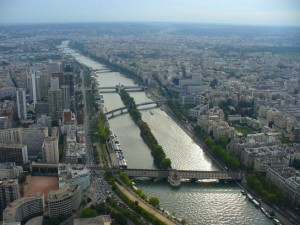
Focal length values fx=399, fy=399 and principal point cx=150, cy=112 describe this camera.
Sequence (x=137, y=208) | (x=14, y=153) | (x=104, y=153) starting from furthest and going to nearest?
1. (x=104, y=153)
2. (x=14, y=153)
3. (x=137, y=208)

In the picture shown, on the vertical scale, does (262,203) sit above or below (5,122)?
below

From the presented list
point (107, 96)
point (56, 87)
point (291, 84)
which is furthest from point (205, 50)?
point (56, 87)

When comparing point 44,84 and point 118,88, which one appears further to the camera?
point 118,88

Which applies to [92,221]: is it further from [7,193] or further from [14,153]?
[14,153]

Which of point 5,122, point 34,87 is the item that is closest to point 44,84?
point 34,87

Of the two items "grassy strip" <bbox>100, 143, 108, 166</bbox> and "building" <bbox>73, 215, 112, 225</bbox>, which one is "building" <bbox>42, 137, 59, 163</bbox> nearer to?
"grassy strip" <bbox>100, 143, 108, 166</bbox>

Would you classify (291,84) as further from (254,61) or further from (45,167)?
(45,167)

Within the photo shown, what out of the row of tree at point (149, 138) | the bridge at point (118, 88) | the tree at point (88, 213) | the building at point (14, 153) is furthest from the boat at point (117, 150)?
the bridge at point (118, 88)
